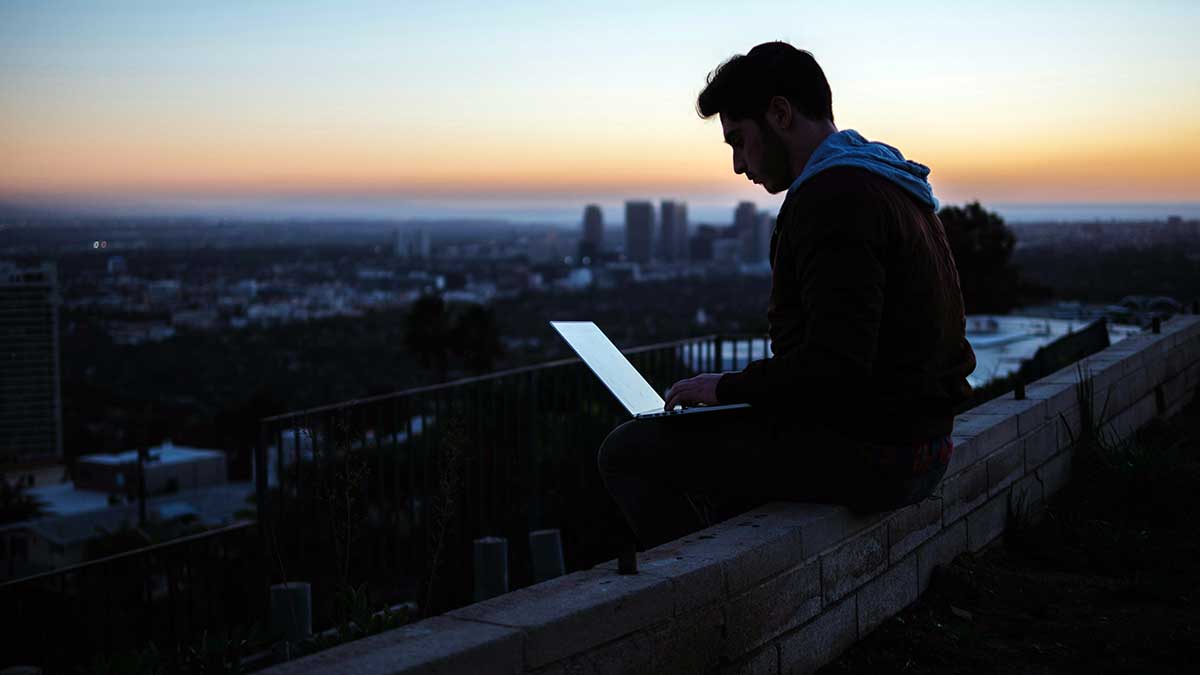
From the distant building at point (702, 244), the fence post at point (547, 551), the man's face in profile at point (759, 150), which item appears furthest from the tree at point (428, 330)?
the distant building at point (702, 244)

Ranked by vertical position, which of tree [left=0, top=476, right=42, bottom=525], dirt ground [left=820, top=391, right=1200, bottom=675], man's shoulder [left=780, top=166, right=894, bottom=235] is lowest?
tree [left=0, top=476, right=42, bottom=525]

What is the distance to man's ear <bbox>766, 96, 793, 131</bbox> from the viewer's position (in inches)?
115

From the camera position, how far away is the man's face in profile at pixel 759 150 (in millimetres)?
2977

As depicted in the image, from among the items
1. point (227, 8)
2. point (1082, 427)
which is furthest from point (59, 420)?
point (1082, 427)

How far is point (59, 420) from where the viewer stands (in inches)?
2781

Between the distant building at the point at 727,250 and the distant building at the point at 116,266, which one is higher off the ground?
the distant building at the point at 727,250

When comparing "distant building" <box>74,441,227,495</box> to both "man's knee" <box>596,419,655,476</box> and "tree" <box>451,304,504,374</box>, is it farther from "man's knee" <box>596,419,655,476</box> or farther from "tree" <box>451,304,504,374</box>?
"man's knee" <box>596,419,655,476</box>

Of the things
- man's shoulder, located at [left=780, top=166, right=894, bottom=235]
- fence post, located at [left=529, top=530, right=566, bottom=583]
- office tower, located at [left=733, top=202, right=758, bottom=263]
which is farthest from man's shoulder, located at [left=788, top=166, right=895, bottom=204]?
office tower, located at [left=733, top=202, right=758, bottom=263]

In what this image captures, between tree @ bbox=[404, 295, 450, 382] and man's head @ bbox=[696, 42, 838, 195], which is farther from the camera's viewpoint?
tree @ bbox=[404, 295, 450, 382]

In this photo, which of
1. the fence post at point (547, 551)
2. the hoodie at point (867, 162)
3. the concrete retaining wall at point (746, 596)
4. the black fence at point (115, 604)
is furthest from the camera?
the fence post at point (547, 551)

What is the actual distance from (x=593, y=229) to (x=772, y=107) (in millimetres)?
107514

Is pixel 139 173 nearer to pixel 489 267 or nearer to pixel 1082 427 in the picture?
pixel 489 267

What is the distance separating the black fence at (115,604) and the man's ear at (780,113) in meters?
3.58

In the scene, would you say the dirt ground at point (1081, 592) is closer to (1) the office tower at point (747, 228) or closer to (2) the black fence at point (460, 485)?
(2) the black fence at point (460, 485)
